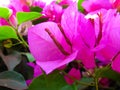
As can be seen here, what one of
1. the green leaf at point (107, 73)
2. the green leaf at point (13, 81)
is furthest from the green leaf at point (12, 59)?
the green leaf at point (107, 73)

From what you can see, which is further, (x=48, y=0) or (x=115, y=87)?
(x=48, y=0)

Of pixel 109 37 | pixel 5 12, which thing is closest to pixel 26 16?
pixel 5 12

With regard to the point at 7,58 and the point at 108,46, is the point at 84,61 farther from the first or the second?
the point at 7,58

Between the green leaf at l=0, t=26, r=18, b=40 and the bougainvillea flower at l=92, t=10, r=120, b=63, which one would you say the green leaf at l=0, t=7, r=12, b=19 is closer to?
the green leaf at l=0, t=26, r=18, b=40

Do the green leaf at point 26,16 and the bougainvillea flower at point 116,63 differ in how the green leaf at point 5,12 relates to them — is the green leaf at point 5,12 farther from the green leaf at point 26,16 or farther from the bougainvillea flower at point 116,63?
the bougainvillea flower at point 116,63

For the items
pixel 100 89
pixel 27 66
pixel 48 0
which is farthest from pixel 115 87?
pixel 48 0

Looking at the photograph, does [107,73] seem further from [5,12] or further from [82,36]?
[5,12]
